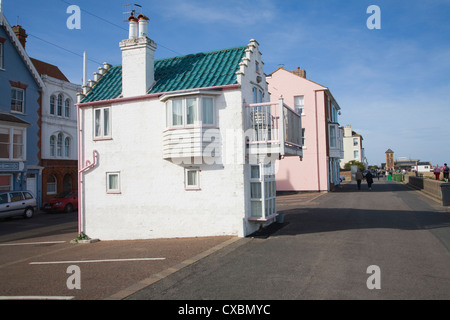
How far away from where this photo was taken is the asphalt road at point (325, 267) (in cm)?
603

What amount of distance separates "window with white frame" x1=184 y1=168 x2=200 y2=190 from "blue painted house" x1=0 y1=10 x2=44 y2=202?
19.0 m

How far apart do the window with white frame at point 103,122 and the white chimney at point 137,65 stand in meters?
1.06

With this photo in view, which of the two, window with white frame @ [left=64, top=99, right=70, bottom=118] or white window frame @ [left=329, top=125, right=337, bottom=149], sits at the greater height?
window with white frame @ [left=64, top=99, right=70, bottom=118]

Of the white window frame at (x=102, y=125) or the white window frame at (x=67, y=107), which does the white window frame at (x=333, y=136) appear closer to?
the white window frame at (x=67, y=107)

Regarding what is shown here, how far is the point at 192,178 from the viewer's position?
40.1 feet

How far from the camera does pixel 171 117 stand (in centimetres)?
1206

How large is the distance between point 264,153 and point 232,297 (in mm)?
6223

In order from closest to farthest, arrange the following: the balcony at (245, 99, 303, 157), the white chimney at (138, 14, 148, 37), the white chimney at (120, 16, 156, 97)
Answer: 1. the balcony at (245, 99, 303, 157)
2. the white chimney at (120, 16, 156, 97)
3. the white chimney at (138, 14, 148, 37)

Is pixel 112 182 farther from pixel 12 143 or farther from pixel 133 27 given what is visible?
pixel 12 143

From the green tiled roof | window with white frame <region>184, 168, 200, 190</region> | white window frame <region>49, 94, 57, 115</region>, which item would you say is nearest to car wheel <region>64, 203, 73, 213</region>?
white window frame <region>49, 94, 57, 115</region>

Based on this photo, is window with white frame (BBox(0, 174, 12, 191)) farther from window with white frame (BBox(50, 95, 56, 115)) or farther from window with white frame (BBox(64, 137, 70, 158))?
window with white frame (BBox(50, 95, 56, 115))

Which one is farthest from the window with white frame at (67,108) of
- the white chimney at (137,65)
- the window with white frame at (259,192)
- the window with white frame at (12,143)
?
the window with white frame at (259,192)

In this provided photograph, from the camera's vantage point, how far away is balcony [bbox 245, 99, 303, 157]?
11074mm

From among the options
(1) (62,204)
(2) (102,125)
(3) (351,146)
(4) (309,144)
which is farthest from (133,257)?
(3) (351,146)
